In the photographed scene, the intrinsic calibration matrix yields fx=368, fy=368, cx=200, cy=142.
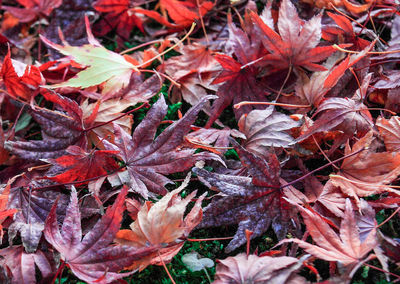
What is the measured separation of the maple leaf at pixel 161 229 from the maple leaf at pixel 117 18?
0.79 metres

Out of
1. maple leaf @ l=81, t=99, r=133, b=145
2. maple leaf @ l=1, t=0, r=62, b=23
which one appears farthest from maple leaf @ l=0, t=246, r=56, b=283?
maple leaf @ l=1, t=0, r=62, b=23

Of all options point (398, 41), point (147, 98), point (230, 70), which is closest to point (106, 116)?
point (147, 98)

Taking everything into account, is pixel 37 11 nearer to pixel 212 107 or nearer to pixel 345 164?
pixel 212 107

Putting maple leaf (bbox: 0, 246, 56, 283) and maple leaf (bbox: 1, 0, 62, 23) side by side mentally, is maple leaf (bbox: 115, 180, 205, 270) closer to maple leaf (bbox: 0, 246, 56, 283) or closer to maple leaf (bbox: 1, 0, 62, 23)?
maple leaf (bbox: 0, 246, 56, 283)

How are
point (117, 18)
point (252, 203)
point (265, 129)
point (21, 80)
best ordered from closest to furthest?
point (252, 203)
point (265, 129)
point (21, 80)
point (117, 18)

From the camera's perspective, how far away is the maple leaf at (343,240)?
2.28ft

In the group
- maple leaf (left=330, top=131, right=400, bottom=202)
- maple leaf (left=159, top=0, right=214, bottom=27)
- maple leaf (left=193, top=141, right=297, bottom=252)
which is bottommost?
maple leaf (left=193, top=141, right=297, bottom=252)

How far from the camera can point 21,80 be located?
3.46 ft

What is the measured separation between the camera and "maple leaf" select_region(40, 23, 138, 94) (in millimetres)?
981

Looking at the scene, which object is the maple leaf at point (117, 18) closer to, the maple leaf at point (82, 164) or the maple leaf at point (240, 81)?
the maple leaf at point (240, 81)

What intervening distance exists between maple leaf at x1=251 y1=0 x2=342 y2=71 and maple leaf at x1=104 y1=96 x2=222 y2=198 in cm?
26

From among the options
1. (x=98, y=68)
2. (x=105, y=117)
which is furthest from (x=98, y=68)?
(x=105, y=117)

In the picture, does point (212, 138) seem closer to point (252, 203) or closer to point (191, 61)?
point (252, 203)

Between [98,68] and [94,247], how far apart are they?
49 cm
